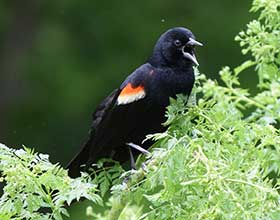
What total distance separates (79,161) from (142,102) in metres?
0.27

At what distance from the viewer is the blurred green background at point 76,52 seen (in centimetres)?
858

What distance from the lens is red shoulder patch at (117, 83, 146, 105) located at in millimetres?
3156

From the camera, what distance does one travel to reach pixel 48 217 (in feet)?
7.63

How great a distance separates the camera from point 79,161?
10.5ft

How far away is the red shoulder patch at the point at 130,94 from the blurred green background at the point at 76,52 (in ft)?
16.1

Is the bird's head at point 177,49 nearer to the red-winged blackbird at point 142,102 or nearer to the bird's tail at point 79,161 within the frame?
the red-winged blackbird at point 142,102

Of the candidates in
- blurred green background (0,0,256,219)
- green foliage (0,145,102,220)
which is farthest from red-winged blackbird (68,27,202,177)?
blurred green background (0,0,256,219)

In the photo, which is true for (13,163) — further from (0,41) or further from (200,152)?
(0,41)

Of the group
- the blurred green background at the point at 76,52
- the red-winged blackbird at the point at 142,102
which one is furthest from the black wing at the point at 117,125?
the blurred green background at the point at 76,52

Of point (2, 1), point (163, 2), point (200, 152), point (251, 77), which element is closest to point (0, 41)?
point (2, 1)

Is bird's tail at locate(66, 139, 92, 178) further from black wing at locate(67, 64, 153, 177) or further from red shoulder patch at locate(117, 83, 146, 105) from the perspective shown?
red shoulder patch at locate(117, 83, 146, 105)

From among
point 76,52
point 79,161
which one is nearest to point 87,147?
point 79,161

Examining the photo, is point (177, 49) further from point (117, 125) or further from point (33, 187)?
point (33, 187)

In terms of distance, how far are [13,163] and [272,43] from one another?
2.86 feet
